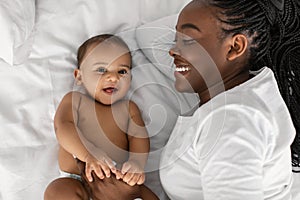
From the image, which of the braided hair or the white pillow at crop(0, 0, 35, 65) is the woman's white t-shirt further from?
the white pillow at crop(0, 0, 35, 65)

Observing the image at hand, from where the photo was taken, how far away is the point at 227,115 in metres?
0.93

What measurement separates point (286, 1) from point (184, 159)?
0.39 m

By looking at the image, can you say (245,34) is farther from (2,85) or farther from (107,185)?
(2,85)

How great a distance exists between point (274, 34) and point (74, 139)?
487 millimetres

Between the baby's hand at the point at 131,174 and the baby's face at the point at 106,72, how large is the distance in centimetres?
18

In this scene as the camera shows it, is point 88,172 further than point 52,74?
No

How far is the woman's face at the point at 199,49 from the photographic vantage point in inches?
38.5

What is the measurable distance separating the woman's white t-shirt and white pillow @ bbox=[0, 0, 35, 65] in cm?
44

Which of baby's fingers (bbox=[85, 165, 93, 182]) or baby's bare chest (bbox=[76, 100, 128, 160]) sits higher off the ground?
baby's bare chest (bbox=[76, 100, 128, 160])

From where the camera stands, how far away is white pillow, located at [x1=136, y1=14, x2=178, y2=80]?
4.12 ft

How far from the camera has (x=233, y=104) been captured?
0.94 m

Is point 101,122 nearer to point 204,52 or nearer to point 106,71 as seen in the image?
point 106,71

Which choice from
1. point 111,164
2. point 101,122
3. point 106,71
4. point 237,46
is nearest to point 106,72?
point 106,71

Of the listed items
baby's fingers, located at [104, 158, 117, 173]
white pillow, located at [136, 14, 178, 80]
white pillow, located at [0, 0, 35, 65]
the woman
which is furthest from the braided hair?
white pillow, located at [0, 0, 35, 65]
